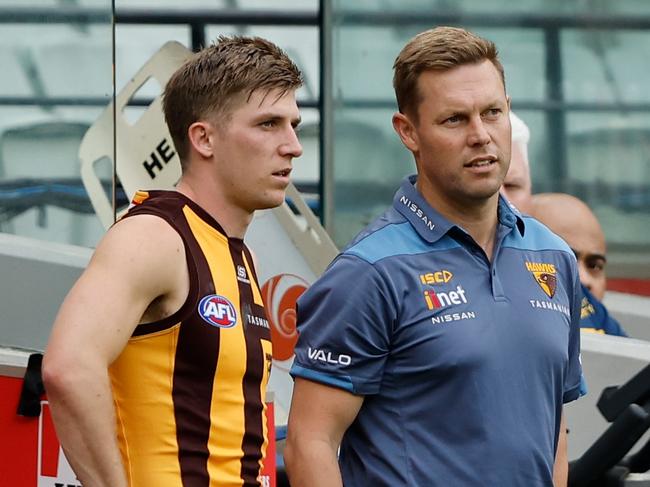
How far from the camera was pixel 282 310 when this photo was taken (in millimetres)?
5988

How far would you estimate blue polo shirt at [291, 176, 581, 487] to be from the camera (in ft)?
9.59

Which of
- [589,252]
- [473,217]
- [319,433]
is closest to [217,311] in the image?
[319,433]

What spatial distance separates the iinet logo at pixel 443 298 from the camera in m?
2.95

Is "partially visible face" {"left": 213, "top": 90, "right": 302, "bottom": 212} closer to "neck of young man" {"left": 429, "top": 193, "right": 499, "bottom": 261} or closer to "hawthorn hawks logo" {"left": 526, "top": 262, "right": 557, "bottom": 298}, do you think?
"neck of young man" {"left": 429, "top": 193, "right": 499, "bottom": 261}

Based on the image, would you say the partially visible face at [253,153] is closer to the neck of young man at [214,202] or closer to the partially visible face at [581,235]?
the neck of young man at [214,202]

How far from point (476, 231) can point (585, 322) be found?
2.50 metres

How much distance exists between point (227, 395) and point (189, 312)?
0.17 m

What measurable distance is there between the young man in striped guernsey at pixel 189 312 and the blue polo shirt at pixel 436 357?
0.17 m

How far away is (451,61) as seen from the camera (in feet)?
10.2

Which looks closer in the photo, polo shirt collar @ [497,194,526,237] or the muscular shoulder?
the muscular shoulder

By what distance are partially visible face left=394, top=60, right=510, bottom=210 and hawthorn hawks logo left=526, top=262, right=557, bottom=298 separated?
0.53ft

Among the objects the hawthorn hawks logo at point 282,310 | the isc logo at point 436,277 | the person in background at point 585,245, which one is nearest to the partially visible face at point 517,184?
the person in background at point 585,245

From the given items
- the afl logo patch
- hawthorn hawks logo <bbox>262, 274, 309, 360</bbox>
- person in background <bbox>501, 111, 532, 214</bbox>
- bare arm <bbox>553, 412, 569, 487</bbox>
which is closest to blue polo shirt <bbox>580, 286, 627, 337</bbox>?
person in background <bbox>501, 111, 532, 214</bbox>

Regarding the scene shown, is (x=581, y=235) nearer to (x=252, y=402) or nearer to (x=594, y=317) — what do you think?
(x=594, y=317)
